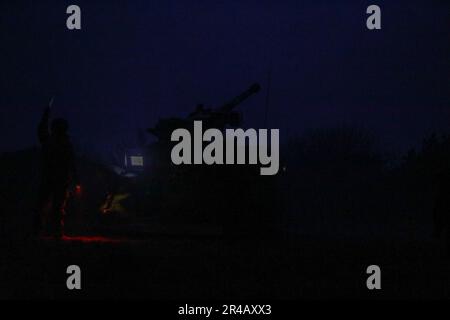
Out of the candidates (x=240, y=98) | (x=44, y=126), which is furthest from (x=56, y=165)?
(x=240, y=98)

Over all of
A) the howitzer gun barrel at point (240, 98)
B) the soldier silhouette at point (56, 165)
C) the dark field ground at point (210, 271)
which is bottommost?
the dark field ground at point (210, 271)

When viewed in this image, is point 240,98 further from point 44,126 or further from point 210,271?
point 210,271

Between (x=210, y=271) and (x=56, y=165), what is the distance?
3.47 metres

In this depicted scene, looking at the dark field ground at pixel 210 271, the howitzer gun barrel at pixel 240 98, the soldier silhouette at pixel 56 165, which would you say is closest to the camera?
the dark field ground at pixel 210 271

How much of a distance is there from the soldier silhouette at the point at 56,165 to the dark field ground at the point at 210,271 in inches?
23.7

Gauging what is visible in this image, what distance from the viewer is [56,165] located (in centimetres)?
1101

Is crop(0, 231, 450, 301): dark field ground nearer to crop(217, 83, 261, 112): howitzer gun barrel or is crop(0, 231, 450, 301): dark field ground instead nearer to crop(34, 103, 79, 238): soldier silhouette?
crop(34, 103, 79, 238): soldier silhouette

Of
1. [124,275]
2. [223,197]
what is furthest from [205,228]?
[124,275]

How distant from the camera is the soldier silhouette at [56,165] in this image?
11.0m

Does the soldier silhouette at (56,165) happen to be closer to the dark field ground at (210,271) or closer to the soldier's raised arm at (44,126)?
the soldier's raised arm at (44,126)

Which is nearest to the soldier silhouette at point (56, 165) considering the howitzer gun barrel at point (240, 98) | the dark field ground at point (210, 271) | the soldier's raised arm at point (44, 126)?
the soldier's raised arm at point (44, 126)

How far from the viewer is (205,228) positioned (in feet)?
44.2
